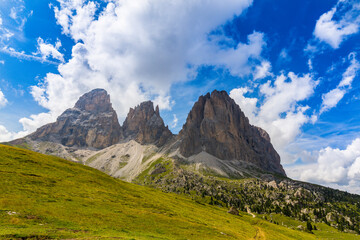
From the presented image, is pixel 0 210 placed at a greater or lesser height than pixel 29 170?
lesser

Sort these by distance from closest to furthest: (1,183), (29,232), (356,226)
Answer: (29,232)
(1,183)
(356,226)

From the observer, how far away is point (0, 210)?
3011 cm

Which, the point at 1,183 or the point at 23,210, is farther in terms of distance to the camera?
the point at 1,183

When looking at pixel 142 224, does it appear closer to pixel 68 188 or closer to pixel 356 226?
pixel 68 188

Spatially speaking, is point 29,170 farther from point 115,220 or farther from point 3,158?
point 115,220

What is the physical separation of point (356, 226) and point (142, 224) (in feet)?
684

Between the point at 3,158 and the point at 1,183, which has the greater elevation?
the point at 3,158

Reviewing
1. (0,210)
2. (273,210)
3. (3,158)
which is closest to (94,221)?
(0,210)

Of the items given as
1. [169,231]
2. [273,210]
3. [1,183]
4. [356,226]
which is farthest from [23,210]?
[356,226]

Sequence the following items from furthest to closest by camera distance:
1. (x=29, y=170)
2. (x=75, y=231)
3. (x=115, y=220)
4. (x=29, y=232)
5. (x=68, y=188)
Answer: (x=29, y=170)
(x=68, y=188)
(x=115, y=220)
(x=75, y=231)
(x=29, y=232)

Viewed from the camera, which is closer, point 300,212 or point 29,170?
point 29,170

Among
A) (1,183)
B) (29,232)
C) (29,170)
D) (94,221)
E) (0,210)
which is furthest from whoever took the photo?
(29,170)

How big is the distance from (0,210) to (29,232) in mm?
10896

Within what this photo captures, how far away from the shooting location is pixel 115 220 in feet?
122
